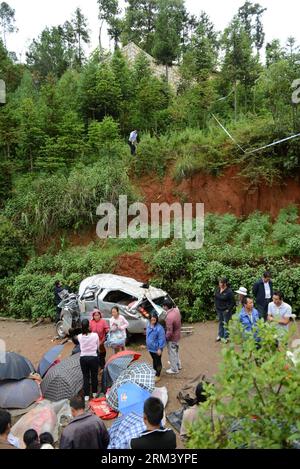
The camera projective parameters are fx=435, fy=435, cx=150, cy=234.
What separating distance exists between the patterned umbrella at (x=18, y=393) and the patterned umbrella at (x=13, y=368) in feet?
0.38

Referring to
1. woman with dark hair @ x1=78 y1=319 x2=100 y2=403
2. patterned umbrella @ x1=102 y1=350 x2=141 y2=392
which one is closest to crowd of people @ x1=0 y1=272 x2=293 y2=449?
woman with dark hair @ x1=78 y1=319 x2=100 y2=403

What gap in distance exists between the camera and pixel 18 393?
8.12 meters

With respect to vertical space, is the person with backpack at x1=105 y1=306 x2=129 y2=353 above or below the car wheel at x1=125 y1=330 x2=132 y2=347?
above

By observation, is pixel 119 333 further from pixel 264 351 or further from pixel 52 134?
pixel 52 134

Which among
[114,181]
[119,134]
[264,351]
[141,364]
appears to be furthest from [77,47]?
[264,351]

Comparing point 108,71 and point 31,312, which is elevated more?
point 108,71

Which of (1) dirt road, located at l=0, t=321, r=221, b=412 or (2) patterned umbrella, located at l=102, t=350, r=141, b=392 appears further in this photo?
(1) dirt road, located at l=0, t=321, r=221, b=412

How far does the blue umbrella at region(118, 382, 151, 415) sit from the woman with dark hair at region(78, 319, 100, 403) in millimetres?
682

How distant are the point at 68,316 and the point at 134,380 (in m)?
4.75

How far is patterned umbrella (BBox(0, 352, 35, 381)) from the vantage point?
27.2ft

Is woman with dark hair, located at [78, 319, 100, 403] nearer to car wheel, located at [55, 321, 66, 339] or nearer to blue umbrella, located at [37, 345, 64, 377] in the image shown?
blue umbrella, located at [37, 345, 64, 377]

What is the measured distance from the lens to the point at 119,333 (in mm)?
9203

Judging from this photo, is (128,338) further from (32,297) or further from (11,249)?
(11,249)

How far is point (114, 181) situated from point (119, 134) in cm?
652
